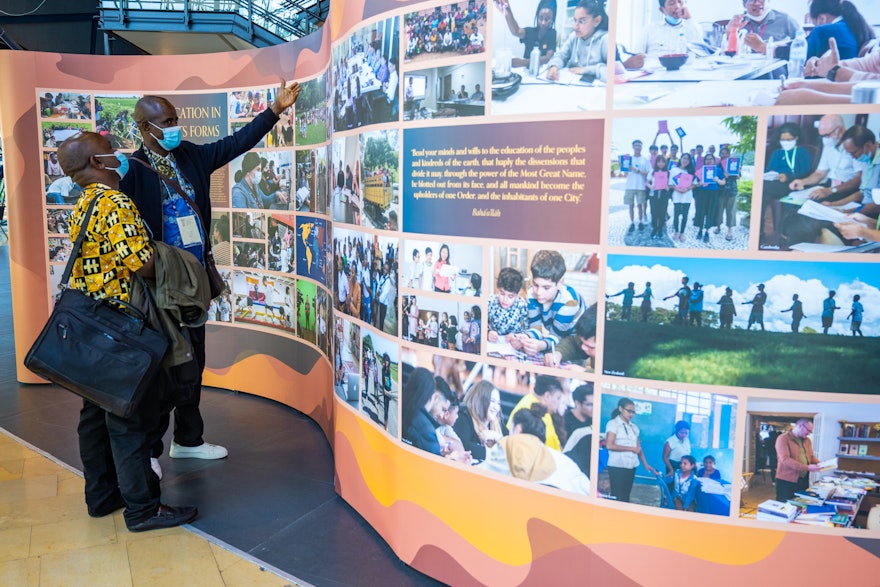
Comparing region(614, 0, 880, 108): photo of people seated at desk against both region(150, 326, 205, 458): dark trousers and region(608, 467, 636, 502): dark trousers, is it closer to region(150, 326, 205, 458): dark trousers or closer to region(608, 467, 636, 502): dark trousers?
region(608, 467, 636, 502): dark trousers

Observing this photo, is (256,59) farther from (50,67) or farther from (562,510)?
(562,510)

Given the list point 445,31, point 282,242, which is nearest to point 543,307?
point 445,31

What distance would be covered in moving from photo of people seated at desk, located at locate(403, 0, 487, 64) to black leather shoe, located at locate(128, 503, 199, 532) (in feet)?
8.08

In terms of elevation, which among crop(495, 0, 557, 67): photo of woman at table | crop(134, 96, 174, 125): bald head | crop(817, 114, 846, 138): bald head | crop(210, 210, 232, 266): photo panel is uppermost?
crop(495, 0, 557, 67): photo of woman at table

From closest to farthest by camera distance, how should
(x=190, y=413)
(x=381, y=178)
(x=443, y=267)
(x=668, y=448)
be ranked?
(x=668, y=448) → (x=443, y=267) → (x=381, y=178) → (x=190, y=413)

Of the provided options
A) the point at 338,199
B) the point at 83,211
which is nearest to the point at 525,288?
the point at 338,199

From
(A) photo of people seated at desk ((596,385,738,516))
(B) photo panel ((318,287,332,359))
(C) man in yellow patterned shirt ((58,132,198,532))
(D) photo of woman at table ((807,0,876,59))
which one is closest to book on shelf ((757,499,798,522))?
(A) photo of people seated at desk ((596,385,738,516))

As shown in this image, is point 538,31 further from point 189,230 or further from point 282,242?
point 282,242

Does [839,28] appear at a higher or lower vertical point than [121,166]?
higher

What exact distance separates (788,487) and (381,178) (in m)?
1.87

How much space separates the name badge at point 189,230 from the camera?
3543 millimetres

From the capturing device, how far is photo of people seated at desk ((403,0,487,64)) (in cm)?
237

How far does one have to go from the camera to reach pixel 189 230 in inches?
141

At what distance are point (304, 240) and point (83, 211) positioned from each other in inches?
80.0
